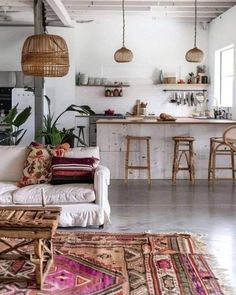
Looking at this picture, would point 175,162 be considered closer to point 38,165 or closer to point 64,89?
point 38,165

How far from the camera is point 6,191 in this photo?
5094 mm

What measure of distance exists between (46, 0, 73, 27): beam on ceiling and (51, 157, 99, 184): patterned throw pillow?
11.9 feet

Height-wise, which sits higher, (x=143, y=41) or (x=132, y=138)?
(x=143, y=41)

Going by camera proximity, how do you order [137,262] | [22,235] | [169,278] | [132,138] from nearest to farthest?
[22,235], [169,278], [137,262], [132,138]

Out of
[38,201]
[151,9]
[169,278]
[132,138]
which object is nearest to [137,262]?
[169,278]

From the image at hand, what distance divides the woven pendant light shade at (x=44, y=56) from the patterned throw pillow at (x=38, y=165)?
35.4 inches

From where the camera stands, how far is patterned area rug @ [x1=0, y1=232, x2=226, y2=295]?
3441mm

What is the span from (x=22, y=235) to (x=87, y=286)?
2.01ft

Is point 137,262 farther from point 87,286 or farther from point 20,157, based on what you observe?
point 20,157

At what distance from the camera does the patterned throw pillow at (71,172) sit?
205 inches

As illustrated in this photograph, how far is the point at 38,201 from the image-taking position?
16.2 feet

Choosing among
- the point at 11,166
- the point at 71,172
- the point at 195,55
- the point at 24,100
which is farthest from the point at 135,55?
the point at 71,172

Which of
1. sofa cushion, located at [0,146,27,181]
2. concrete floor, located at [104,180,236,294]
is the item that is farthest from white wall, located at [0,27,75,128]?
sofa cushion, located at [0,146,27,181]

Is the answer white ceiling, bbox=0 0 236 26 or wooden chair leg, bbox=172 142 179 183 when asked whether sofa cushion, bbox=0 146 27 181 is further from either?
white ceiling, bbox=0 0 236 26
